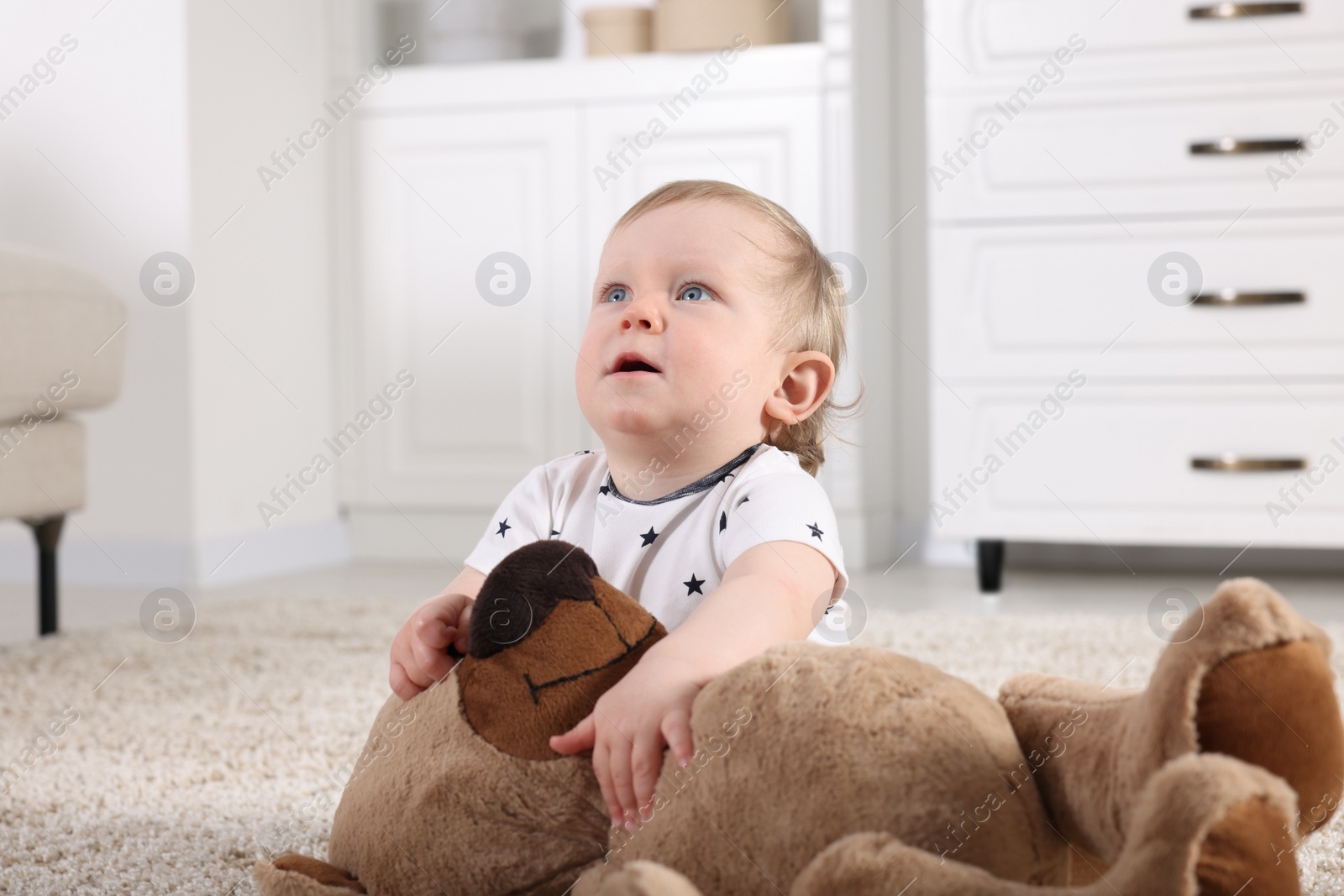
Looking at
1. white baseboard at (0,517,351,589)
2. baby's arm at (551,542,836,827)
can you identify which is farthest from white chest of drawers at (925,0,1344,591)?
baby's arm at (551,542,836,827)

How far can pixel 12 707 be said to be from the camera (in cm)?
107

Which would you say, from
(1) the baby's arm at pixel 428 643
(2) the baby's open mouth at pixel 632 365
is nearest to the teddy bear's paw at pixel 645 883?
(1) the baby's arm at pixel 428 643

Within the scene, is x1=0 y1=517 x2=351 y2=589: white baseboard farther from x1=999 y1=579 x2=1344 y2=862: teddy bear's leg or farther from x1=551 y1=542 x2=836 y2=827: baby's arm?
x1=999 y1=579 x2=1344 y2=862: teddy bear's leg

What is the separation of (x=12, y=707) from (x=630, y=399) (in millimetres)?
736

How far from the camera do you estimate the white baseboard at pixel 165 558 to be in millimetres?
1993

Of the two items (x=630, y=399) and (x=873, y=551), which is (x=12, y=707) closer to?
(x=630, y=399)

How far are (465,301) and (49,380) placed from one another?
955 millimetres

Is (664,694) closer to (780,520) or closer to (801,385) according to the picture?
(780,520)

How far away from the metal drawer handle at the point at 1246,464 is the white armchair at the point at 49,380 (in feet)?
4.76

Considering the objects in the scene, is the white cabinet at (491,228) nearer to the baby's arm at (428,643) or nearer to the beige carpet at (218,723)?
the beige carpet at (218,723)

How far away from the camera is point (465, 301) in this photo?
2.23m

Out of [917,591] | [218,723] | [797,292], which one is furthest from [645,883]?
[917,591]

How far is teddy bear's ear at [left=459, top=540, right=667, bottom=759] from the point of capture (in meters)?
0.51

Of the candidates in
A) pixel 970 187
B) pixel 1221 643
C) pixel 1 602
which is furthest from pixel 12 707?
pixel 970 187
